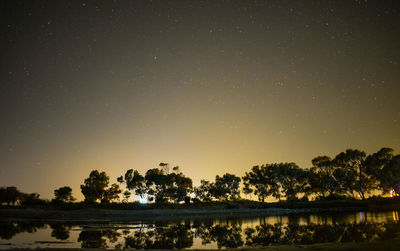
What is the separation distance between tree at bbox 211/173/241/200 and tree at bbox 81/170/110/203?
1986 inches

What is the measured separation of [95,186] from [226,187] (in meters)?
58.6

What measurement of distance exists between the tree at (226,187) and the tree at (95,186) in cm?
5044

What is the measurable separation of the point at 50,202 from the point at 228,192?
73.2m

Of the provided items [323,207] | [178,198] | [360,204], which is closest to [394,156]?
[360,204]

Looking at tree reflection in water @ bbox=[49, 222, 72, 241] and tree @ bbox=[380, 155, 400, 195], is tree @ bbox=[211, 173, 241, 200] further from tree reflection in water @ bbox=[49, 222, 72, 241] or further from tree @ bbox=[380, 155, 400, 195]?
tree reflection in water @ bbox=[49, 222, 72, 241]

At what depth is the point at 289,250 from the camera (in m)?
15.6

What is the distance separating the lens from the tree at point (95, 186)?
100438 millimetres

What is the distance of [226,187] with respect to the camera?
130250 millimetres

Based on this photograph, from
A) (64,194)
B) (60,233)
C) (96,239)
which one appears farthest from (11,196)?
(96,239)

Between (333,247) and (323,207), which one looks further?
(323,207)

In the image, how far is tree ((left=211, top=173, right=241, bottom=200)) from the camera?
421ft

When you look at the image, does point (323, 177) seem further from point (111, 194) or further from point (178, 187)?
point (111, 194)

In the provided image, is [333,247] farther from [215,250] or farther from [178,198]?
[178,198]

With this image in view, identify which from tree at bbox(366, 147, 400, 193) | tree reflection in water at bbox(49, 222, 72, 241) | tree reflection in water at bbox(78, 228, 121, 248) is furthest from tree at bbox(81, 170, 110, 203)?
tree at bbox(366, 147, 400, 193)
